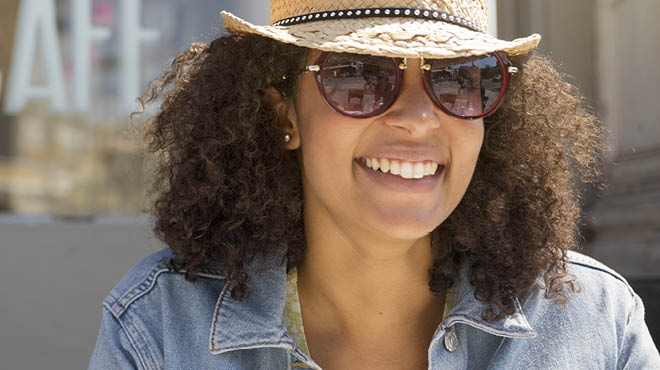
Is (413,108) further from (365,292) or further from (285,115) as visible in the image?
(365,292)

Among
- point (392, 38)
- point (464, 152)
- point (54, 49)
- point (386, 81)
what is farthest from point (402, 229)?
point (54, 49)

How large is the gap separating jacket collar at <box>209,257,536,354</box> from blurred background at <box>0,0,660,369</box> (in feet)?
6.67

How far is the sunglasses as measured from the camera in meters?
2.03

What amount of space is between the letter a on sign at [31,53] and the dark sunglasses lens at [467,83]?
2.84m

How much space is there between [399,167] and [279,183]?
1.42 ft

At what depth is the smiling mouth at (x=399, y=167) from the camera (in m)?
2.10

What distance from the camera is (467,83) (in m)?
2.09

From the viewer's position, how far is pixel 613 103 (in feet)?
15.3

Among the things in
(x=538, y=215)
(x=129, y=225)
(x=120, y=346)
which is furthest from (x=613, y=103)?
(x=120, y=346)

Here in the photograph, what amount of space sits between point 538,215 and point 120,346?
1.28m

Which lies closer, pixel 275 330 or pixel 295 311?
pixel 275 330

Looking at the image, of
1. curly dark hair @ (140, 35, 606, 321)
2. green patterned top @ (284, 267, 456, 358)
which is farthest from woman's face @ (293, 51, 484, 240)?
green patterned top @ (284, 267, 456, 358)

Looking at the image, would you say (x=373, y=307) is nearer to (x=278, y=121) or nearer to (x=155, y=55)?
(x=278, y=121)

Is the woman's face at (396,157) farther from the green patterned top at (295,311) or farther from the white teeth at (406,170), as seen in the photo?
the green patterned top at (295,311)
